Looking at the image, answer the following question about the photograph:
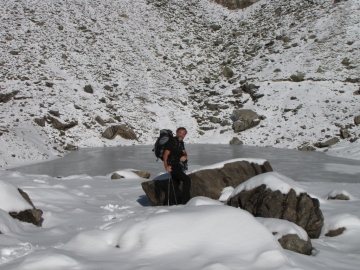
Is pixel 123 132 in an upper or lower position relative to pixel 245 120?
lower

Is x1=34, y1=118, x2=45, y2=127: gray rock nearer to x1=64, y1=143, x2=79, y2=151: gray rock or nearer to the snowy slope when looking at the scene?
the snowy slope

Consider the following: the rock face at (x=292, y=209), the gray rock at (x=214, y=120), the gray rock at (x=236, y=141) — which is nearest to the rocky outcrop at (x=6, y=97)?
the gray rock at (x=214, y=120)

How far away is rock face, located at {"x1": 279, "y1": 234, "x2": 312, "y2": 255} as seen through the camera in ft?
13.6

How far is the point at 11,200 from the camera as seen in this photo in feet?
16.4

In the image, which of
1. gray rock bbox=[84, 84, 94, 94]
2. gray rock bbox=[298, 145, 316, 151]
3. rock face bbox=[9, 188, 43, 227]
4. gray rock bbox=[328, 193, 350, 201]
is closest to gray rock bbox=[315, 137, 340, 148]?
gray rock bbox=[298, 145, 316, 151]

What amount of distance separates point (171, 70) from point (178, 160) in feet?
95.5

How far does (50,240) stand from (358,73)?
93.3ft

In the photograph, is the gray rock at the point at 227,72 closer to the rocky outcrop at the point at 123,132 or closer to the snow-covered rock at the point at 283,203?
the rocky outcrop at the point at 123,132

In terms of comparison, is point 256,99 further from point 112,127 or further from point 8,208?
point 8,208

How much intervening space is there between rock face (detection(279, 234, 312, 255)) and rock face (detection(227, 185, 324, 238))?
40.9 inches

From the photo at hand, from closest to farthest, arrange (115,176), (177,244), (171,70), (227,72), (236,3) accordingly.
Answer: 1. (177,244)
2. (115,176)
3. (227,72)
4. (171,70)
5. (236,3)

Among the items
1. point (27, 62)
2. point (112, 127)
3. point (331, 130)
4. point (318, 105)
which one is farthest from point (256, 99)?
point (27, 62)

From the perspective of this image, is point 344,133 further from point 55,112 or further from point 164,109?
point 55,112

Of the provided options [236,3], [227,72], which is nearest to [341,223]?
[227,72]
